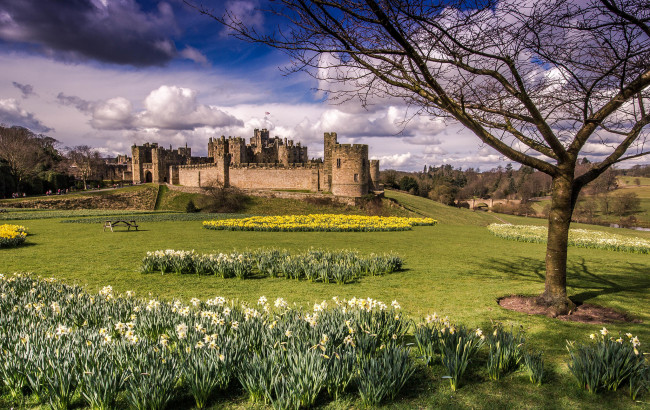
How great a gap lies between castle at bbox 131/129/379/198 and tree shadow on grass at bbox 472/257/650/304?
85.5 feet

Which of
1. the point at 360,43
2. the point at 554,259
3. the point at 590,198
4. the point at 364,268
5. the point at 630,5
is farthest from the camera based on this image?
the point at 590,198

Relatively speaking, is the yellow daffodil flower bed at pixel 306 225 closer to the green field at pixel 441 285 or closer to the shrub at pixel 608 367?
the green field at pixel 441 285

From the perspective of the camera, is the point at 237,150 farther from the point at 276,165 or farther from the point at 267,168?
the point at 276,165

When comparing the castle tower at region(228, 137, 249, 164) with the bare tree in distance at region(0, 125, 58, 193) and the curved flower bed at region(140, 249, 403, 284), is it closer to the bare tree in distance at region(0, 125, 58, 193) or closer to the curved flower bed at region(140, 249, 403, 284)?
the bare tree in distance at region(0, 125, 58, 193)

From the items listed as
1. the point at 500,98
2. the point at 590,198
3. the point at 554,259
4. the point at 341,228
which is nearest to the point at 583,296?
the point at 554,259

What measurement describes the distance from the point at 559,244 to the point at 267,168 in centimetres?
4169

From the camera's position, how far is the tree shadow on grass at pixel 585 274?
310 inches

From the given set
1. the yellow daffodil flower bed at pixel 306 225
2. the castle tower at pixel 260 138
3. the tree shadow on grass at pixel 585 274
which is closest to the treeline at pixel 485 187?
the castle tower at pixel 260 138

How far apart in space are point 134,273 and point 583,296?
1060 centimetres

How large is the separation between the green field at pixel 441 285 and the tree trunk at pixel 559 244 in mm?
491

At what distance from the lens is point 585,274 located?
997 centimetres

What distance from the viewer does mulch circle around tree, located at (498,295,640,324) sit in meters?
5.80

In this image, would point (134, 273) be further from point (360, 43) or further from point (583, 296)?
point (583, 296)

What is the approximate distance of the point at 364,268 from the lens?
10039mm
